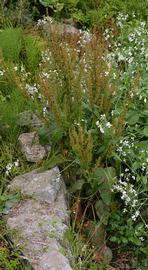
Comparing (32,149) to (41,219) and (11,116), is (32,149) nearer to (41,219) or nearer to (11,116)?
(11,116)

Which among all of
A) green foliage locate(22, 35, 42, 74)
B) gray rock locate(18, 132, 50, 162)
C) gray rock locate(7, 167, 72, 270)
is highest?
green foliage locate(22, 35, 42, 74)

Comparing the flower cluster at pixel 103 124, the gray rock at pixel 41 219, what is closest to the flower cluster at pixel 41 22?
the flower cluster at pixel 103 124

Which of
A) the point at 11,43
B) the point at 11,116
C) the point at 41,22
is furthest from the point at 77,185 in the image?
the point at 41,22

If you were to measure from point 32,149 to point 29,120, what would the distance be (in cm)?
28

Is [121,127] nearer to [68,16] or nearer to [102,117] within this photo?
[102,117]

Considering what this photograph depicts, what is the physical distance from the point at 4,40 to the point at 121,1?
193cm

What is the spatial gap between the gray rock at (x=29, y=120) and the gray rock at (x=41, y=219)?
0.49 metres

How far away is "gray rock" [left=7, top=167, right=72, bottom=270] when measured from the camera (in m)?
3.64

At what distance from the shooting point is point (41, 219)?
3928mm

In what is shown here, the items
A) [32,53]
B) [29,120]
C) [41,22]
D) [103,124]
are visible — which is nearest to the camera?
[103,124]

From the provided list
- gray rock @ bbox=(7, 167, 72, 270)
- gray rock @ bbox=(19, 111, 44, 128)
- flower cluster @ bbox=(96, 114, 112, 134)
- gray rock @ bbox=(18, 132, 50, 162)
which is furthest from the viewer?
gray rock @ bbox=(19, 111, 44, 128)

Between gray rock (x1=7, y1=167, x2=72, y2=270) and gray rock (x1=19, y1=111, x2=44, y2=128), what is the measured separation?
489 mm

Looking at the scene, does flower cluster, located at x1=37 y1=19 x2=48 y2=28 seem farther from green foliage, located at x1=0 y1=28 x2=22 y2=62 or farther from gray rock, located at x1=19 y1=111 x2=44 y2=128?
gray rock, located at x1=19 y1=111 x2=44 y2=128

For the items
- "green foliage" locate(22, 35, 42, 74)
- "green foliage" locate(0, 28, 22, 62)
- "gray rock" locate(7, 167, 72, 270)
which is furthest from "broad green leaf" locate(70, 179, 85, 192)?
"green foliage" locate(0, 28, 22, 62)
